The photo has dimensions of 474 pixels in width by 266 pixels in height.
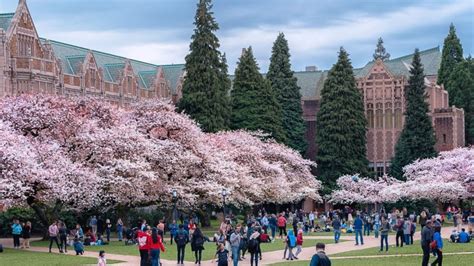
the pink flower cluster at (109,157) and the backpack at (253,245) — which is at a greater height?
the pink flower cluster at (109,157)

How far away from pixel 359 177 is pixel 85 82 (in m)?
26.6

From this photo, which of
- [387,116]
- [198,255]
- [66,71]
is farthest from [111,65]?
[198,255]

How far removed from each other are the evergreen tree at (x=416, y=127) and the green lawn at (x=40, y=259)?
50.9 m

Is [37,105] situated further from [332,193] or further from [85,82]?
[332,193]

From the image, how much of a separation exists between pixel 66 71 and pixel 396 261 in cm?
5287

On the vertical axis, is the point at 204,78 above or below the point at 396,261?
above

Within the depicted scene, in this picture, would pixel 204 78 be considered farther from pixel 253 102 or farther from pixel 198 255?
pixel 198 255

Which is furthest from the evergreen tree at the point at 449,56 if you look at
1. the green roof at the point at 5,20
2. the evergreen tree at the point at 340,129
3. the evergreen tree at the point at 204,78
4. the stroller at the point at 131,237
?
the stroller at the point at 131,237

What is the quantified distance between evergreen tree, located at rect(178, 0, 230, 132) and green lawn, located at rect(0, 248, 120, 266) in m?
35.1

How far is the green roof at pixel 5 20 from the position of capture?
69356 mm

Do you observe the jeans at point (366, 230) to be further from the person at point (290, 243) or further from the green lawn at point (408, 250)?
the person at point (290, 243)

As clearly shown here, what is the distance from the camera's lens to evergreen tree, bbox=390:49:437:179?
8424cm

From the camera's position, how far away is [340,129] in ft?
281

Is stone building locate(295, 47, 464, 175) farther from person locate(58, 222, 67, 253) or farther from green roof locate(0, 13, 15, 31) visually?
person locate(58, 222, 67, 253)
